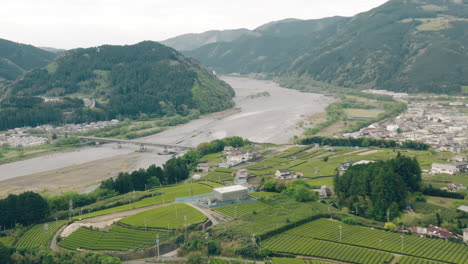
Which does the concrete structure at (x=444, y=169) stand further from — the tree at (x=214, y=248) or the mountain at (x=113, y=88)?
the mountain at (x=113, y=88)

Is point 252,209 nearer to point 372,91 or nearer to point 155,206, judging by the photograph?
point 155,206

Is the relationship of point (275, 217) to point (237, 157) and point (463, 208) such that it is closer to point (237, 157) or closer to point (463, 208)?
point (463, 208)

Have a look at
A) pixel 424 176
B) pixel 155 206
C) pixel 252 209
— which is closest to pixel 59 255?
pixel 155 206

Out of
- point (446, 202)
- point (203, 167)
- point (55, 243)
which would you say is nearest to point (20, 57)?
point (203, 167)

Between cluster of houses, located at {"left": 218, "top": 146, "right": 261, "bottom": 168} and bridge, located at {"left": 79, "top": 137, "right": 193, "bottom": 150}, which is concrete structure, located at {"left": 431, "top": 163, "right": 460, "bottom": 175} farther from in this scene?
bridge, located at {"left": 79, "top": 137, "right": 193, "bottom": 150}

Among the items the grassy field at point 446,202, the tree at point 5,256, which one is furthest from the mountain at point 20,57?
the grassy field at point 446,202

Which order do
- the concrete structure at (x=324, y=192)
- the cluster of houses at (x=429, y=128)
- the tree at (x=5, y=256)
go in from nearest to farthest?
the tree at (x=5, y=256) → the concrete structure at (x=324, y=192) → the cluster of houses at (x=429, y=128)
